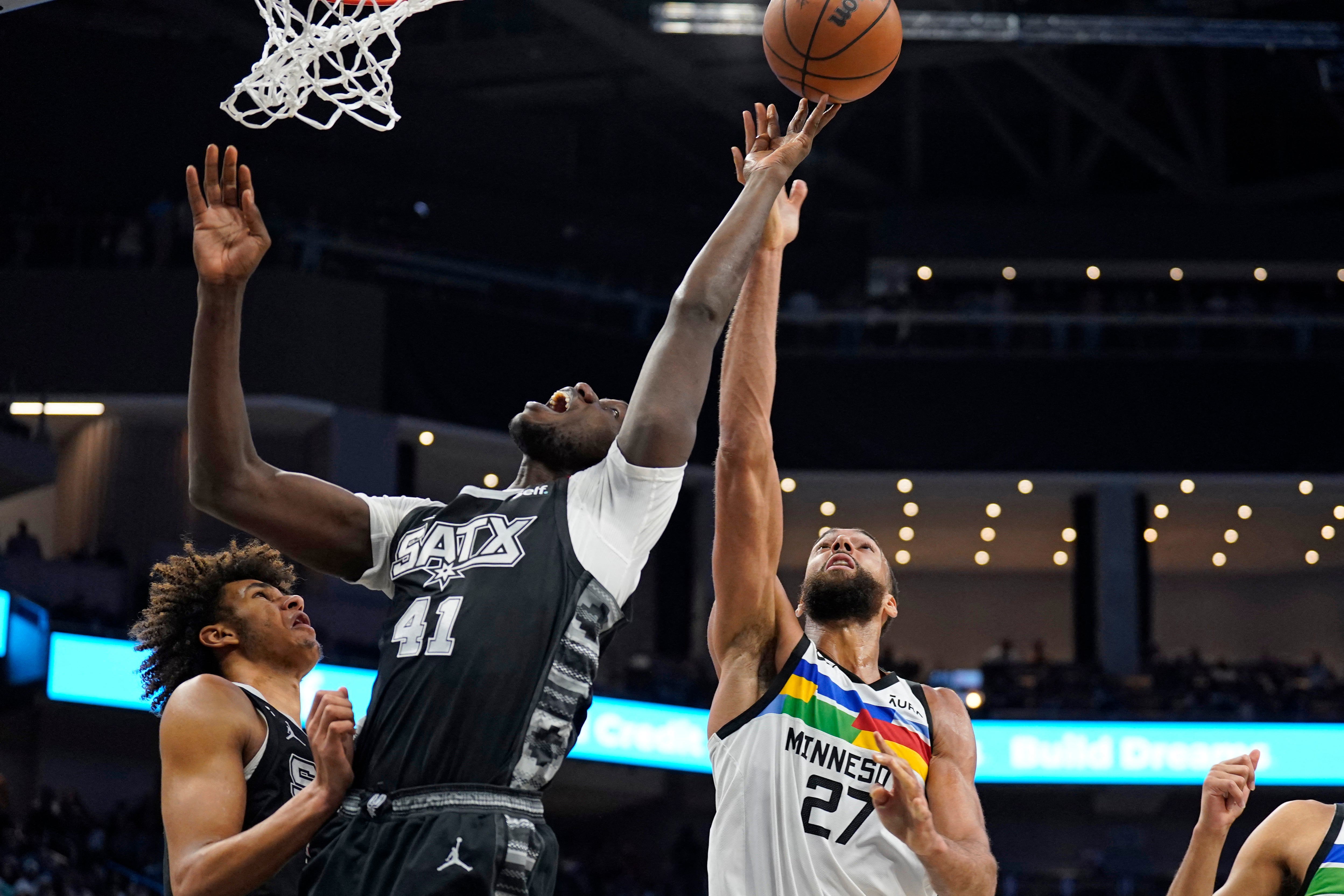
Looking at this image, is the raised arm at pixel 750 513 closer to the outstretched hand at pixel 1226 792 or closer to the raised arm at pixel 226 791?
the outstretched hand at pixel 1226 792

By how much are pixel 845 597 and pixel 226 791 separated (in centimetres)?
170

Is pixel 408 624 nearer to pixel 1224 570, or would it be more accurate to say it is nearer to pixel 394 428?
pixel 394 428

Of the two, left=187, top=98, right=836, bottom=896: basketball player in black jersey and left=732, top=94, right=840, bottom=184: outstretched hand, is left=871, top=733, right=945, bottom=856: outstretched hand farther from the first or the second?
left=732, top=94, right=840, bottom=184: outstretched hand

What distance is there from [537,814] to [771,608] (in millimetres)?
1261

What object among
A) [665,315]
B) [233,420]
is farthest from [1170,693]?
[233,420]

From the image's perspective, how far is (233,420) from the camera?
9.13 ft

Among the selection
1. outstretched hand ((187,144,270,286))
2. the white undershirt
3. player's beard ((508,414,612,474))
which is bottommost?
the white undershirt

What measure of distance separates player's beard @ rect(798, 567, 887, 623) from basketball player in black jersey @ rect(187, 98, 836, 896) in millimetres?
1180

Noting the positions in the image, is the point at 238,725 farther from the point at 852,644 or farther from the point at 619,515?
the point at 852,644

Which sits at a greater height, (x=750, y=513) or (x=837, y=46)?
(x=837, y=46)

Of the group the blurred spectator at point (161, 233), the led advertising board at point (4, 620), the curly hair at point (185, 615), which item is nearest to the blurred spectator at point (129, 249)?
the blurred spectator at point (161, 233)

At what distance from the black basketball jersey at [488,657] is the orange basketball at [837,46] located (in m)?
1.95

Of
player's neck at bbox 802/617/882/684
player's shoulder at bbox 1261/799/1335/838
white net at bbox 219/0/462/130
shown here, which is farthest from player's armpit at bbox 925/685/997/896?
white net at bbox 219/0/462/130

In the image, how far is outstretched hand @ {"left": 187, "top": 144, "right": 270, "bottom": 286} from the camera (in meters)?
2.74
